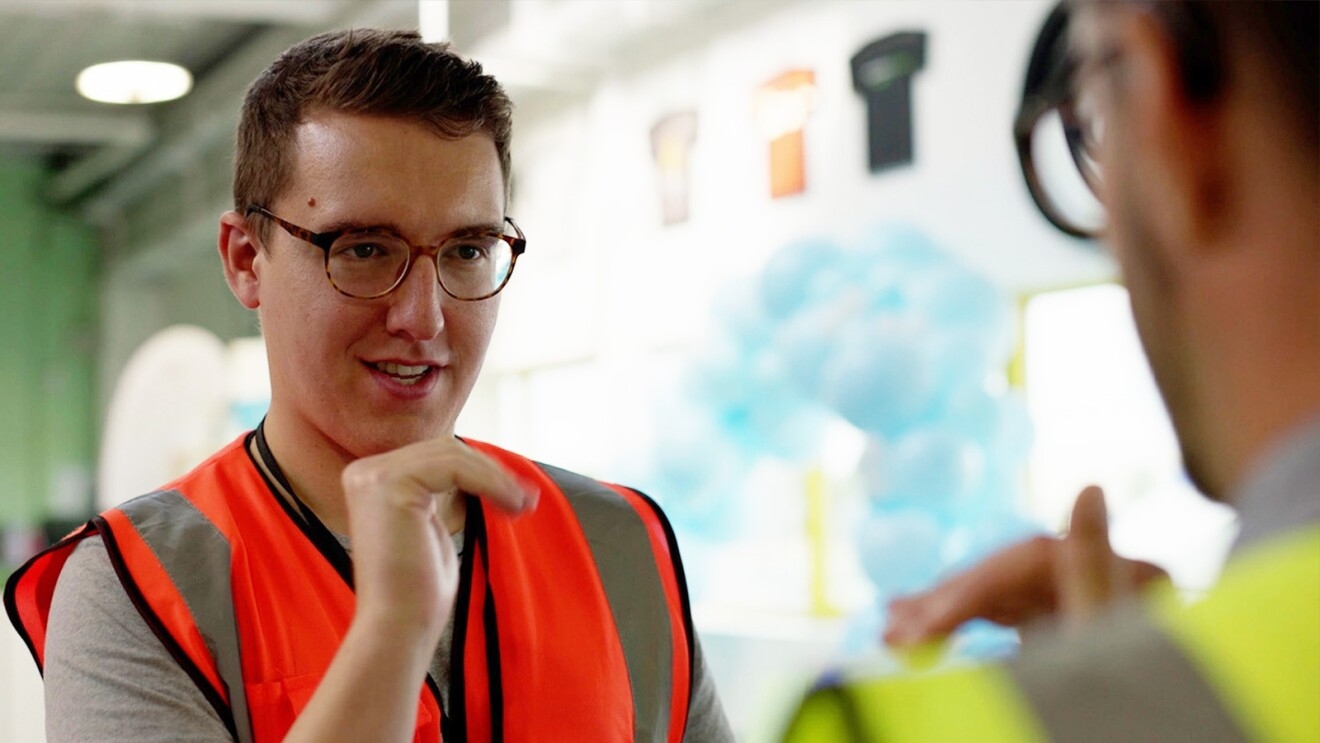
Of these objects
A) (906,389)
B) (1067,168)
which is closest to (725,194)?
(906,389)

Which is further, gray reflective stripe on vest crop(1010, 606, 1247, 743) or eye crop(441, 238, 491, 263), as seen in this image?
eye crop(441, 238, 491, 263)

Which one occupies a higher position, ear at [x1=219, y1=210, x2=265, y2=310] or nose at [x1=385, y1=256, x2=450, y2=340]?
ear at [x1=219, y1=210, x2=265, y2=310]

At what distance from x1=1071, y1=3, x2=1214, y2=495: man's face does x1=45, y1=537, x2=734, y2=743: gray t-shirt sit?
2.94 ft

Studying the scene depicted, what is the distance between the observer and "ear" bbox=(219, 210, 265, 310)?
1373mm

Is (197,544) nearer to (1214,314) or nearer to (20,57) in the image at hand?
(1214,314)

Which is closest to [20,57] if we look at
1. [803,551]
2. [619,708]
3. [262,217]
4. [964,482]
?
[803,551]

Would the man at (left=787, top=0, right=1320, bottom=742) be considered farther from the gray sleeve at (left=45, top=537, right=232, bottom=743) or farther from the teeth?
the teeth

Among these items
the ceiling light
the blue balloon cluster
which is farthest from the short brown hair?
the ceiling light

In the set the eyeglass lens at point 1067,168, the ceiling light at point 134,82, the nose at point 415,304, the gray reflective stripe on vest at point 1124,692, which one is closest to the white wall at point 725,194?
the ceiling light at point 134,82

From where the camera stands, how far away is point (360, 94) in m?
1.29

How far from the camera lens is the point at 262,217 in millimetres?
1341

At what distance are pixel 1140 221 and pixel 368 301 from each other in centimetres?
98

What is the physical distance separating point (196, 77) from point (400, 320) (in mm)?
4484

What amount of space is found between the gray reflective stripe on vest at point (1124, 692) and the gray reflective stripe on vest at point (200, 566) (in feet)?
3.07
